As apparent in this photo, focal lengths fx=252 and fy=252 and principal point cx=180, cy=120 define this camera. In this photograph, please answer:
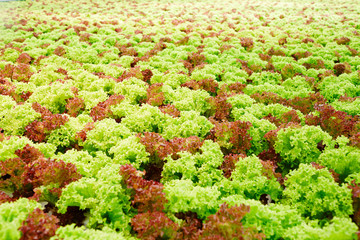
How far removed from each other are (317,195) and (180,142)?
96.5 inches

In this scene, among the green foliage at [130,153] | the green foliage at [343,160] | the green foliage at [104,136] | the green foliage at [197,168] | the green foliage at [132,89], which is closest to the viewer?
the green foliage at [343,160]

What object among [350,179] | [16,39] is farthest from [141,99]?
[16,39]

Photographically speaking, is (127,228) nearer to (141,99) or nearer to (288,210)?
(288,210)

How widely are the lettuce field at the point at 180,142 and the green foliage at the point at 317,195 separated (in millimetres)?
16

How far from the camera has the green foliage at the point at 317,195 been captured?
11.8 feet

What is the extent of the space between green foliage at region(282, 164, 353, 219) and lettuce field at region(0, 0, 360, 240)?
0.05 ft

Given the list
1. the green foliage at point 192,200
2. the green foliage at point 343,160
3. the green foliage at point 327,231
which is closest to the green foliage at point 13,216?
the green foliage at point 192,200

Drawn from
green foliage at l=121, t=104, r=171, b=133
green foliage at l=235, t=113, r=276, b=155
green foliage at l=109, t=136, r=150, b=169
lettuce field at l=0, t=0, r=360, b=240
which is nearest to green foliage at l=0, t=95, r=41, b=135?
lettuce field at l=0, t=0, r=360, b=240

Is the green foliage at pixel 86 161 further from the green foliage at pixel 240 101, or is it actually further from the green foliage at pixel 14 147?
the green foliage at pixel 240 101

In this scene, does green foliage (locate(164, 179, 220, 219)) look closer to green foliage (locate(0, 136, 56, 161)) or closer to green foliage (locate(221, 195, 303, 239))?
green foliage (locate(221, 195, 303, 239))

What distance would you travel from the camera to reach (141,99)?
22.4ft

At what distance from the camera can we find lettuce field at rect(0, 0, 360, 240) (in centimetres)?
349

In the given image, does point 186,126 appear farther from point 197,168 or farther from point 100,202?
point 100,202

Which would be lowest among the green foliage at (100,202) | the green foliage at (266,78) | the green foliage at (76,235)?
the green foliage at (100,202)
